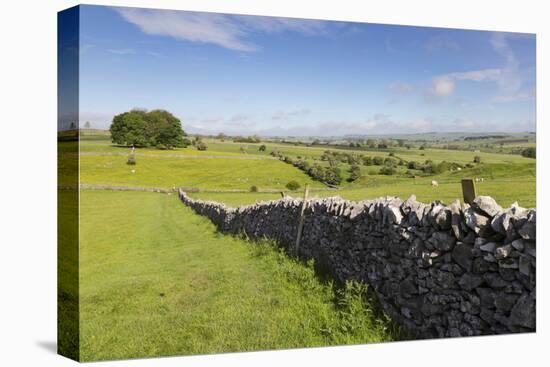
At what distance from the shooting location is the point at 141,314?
27.3 feet

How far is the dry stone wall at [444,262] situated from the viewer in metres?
7.68

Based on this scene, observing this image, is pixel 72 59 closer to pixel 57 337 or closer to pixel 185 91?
pixel 185 91

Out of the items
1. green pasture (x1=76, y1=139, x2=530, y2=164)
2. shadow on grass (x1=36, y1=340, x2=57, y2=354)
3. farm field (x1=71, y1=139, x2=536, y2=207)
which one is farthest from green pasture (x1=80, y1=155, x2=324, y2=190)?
shadow on grass (x1=36, y1=340, x2=57, y2=354)

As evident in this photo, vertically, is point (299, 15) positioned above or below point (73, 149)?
above

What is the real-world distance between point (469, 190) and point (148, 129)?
15.1 feet

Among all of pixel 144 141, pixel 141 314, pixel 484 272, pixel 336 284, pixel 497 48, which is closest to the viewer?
pixel 484 272

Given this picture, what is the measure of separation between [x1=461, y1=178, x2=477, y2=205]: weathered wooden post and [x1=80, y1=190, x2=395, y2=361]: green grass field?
201cm

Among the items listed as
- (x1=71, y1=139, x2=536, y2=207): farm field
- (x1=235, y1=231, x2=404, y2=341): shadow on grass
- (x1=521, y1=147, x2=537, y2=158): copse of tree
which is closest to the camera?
(x1=235, y1=231, x2=404, y2=341): shadow on grass

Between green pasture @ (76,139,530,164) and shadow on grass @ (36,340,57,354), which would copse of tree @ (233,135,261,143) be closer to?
green pasture @ (76,139,530,164)

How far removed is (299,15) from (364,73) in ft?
4.61

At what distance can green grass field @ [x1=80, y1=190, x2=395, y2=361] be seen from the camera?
806cm

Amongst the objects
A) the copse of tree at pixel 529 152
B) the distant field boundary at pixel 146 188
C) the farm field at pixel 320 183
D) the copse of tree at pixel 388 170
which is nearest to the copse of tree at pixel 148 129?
the farm field at pixel 320 183

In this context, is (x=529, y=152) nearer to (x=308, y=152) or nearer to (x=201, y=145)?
(x=308, y=152)

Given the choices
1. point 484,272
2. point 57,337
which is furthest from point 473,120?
point 57,337
